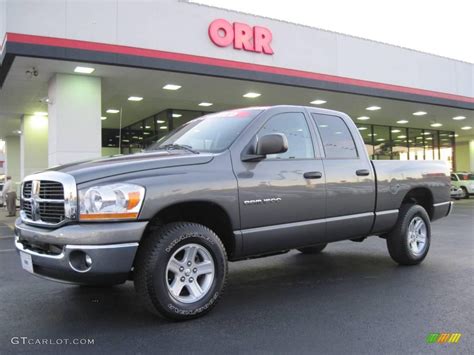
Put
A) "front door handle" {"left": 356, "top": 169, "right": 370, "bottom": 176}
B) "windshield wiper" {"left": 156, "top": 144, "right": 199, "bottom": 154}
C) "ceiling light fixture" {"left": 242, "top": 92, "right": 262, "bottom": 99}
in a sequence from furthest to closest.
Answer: "ceiling light fixture" {"left": 242, "top": 92, "right": 262, "bottom": 99} < "front door handle" {"left": 356, "top": 169, "right": 370, "bottom": 176} < "windshield wiper" {"left": 156, "top": 144, "right": 199, "bottom": 154}

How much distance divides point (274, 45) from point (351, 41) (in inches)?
139

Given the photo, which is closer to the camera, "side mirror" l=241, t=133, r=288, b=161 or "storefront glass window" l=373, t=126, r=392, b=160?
"side mirror" l=241, t=133, r=288, b=161

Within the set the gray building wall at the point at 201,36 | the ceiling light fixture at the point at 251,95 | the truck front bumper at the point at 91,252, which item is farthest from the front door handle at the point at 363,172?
the ceiling light fixture at the point at 251,95

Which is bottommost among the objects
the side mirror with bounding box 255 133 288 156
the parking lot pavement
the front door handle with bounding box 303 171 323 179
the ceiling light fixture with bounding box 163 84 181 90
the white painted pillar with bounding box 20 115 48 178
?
the parking lot pavement

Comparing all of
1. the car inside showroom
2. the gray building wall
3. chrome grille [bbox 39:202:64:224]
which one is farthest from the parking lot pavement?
the gray building wall

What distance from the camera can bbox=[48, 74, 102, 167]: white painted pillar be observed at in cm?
1245

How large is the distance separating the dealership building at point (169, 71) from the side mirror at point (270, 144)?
621 cm

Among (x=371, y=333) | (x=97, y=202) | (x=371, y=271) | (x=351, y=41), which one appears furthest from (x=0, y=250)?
(x=351, y=41)

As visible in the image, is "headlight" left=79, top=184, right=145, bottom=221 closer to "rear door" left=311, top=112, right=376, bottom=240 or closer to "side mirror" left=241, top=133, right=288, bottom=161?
"side mirror" left=241, top=133, right=288, bottom=161

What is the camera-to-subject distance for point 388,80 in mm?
17156

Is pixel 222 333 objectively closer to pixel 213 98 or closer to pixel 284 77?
pixel 284 77

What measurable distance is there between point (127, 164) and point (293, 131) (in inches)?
80.1

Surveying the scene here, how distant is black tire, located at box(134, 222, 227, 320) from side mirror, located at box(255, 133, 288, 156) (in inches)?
36.4

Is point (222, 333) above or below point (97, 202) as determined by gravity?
below
